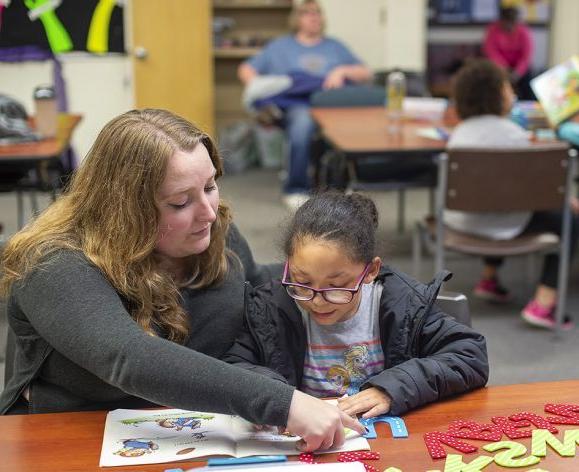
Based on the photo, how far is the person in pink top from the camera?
7.25m

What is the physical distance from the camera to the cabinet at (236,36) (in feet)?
23.7

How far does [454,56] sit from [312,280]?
21.0ft

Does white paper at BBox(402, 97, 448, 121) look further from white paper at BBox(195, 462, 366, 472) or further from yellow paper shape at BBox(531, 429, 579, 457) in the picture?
white paper at BBox(195, 462, 366, 472)

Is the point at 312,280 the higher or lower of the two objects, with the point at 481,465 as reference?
higher

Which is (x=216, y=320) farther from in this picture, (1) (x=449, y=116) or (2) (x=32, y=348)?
(1) (x=449, y=116)

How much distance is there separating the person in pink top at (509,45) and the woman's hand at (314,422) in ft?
20.8

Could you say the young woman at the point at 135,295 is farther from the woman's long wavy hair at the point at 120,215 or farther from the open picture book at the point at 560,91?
the open picture book at the point at 560,91

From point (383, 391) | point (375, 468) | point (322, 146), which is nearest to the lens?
point (375, 468)

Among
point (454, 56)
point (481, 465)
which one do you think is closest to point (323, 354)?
point (481, 465)

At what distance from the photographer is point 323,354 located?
171cm

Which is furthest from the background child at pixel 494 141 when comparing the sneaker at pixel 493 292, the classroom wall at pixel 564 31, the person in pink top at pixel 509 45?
the classroom wall at pixel 564 31

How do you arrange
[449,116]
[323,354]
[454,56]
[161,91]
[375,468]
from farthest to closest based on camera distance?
[454,56] → [161,91] → [449,116] → [323,354] → [375,468]

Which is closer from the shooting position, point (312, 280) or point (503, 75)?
point (312, 280)

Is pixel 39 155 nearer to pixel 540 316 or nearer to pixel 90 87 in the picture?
pixel 540 316
